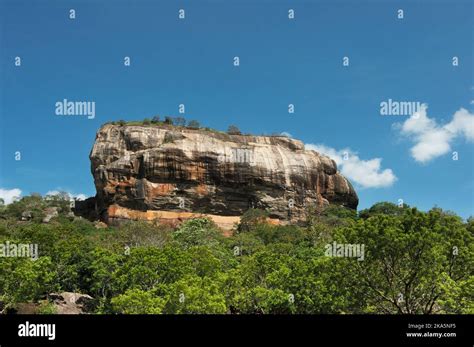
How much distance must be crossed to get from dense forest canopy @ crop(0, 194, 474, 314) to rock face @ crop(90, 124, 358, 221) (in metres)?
27.7

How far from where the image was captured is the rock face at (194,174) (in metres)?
56.1

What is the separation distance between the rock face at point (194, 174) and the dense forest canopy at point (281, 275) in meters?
27.7

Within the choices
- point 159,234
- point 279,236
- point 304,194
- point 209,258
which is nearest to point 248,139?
point 304,194

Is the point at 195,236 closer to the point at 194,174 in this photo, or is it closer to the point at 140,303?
the point at 194,174

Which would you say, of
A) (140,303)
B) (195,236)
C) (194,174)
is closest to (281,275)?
(140,303)

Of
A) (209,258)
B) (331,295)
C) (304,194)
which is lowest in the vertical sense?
(331,295)

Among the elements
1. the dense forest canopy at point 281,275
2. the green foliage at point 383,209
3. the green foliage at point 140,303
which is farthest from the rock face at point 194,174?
the green foliage at point 140,303

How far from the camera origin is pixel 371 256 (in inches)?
653

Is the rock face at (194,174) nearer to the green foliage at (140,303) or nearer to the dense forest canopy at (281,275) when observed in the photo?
the dense forest canopy at (281,275)

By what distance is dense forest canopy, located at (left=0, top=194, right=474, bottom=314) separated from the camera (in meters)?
16.2

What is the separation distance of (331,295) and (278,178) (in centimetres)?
4064
